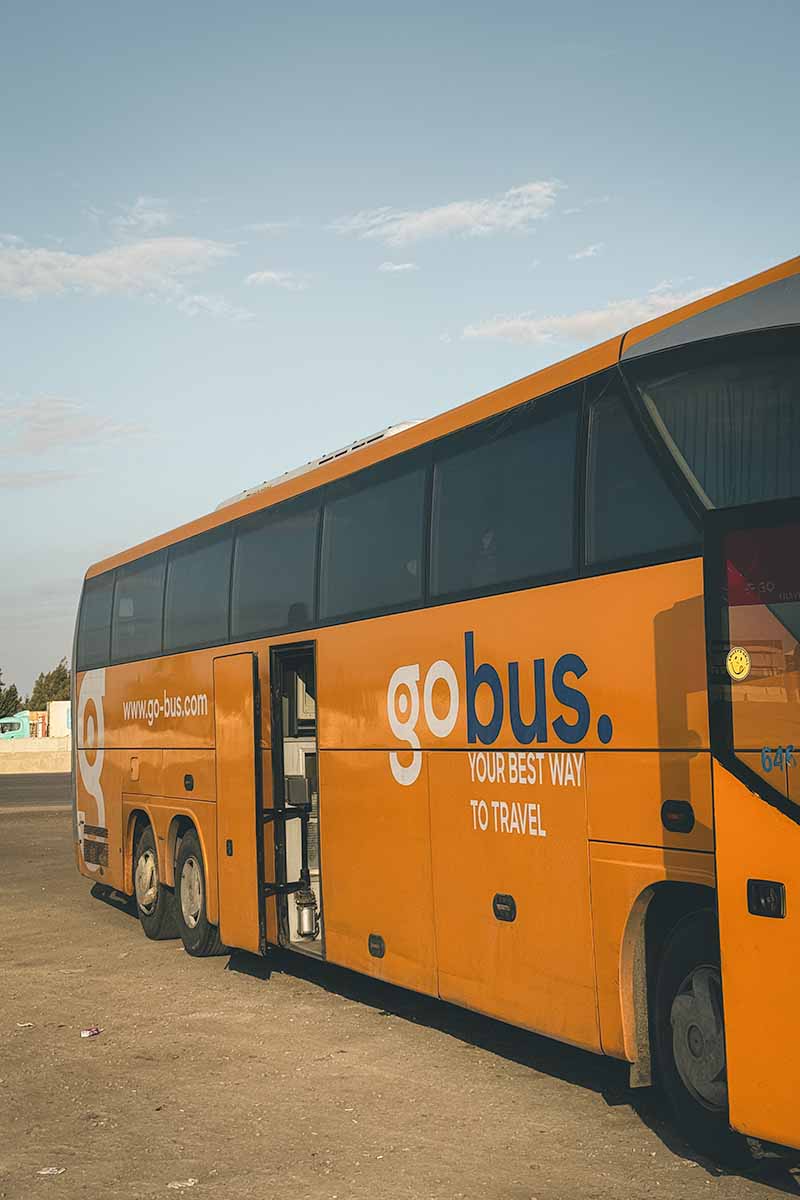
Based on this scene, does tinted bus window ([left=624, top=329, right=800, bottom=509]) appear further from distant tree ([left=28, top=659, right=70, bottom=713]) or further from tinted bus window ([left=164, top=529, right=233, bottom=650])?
distant tree ([left=28, top=659, right=70, bottom=713])

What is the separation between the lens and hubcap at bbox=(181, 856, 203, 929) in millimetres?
12648

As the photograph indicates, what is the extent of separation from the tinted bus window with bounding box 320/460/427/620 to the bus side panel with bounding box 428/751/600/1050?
4.23 ft

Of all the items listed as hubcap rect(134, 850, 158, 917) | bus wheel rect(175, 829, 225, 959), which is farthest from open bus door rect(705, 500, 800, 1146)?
hubcap rect(134, 850, 158, 917)

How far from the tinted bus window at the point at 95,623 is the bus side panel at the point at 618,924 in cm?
960

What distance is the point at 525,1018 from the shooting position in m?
7.48

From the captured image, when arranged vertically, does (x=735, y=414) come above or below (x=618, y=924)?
above

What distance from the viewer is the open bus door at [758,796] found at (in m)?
5.38

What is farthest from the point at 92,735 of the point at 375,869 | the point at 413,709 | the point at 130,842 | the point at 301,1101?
the point at 301,1101

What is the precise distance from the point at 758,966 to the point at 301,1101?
3.07 m

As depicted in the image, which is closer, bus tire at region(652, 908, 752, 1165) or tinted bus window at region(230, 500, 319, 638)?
bus tire at region(652, 908, 752, 1165)

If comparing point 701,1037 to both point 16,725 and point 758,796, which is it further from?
point 16,725

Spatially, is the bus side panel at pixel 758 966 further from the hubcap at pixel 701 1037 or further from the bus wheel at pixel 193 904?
the bus wheel at pixel 193 904

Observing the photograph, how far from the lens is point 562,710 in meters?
7.16

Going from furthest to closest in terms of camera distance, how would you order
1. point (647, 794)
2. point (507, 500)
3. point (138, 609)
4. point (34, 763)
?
point (34, 763) → point (138, 609) → point (507, 500) → point (647, 794)
